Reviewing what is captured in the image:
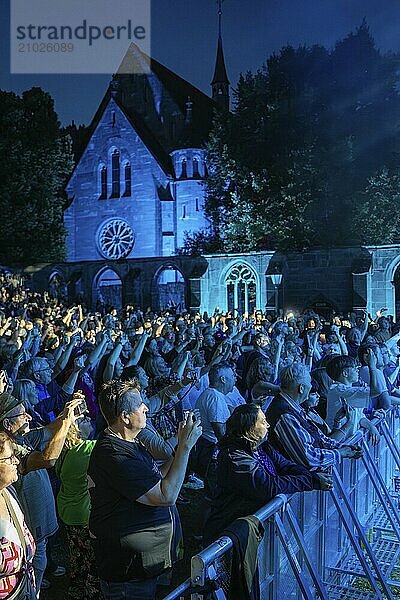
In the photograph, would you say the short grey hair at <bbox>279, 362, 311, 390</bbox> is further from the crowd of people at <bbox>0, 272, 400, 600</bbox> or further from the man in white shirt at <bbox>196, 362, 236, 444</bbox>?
the man in white shirt at <bbox>196, 362, 236, 444</bbox>

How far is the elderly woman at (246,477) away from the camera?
3.68m

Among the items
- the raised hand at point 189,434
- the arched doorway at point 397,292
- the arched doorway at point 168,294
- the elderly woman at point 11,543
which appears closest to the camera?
the elderly woman at point 11,543

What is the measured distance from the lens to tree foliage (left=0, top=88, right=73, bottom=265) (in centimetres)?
3581

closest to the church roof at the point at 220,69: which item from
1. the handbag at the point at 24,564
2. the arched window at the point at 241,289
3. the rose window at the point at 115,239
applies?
the rose window at the point at 115,239

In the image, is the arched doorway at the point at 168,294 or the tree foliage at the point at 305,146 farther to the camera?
the tree foliage at the point at 305,146

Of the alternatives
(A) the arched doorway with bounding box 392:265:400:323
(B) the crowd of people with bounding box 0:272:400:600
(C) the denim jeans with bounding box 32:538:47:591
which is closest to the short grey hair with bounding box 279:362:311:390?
(B) the crowd of people with bounding box 0:272:400:600

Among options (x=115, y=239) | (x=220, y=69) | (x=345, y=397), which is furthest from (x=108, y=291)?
(x=345, y=397)

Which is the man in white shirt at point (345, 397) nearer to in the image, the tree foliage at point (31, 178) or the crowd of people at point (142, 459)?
the crowd of people at point (142, 459)

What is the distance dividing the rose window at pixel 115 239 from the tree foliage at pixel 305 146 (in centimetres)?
622

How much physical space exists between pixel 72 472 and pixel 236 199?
28908 millimetres

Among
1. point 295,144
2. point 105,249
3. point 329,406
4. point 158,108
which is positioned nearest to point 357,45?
point 295,144

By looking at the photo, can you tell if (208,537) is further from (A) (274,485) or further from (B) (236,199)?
(B) (236,199)

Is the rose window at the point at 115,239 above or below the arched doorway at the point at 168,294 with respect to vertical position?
above

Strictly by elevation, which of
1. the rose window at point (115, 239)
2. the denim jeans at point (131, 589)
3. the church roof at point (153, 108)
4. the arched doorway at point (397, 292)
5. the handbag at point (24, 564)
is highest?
the church roof at point (153, 108)
